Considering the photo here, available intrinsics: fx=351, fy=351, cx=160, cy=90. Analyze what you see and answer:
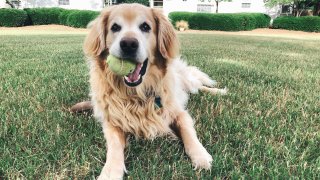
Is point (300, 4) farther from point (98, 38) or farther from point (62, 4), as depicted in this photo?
point (98, 38)

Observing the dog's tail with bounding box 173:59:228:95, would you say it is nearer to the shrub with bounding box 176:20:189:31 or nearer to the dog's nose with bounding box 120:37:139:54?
the dog's nose with bounding box 120:37:139:54

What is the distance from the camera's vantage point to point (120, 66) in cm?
297

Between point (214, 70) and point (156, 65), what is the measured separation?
3.18 metres

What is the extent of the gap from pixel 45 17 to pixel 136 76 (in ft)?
85.4

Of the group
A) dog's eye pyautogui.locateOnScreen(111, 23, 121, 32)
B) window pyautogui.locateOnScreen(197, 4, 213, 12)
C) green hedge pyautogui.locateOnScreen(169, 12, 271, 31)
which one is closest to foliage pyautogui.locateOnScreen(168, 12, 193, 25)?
green hedge pyautogui.locateOnScreen(169, 12, 271, 31)

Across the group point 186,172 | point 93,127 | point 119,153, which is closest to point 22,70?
point 93,127

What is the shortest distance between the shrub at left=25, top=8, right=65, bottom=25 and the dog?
83.1 feet

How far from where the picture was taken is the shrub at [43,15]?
2691cm

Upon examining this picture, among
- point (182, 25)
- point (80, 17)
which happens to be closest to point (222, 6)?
point (182, 25)

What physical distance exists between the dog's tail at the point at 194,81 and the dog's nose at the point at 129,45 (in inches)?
63.0

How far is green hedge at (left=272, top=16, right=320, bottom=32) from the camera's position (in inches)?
A: 1045

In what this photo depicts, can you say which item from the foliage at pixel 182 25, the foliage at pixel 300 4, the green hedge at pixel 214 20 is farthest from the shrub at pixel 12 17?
the foliage at pixel 300 4

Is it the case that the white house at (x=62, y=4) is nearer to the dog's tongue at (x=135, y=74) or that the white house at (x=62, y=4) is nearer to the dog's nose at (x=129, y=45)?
the dog's tongue at (x=135, y=74)

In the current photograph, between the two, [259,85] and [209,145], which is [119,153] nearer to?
[209,145]
